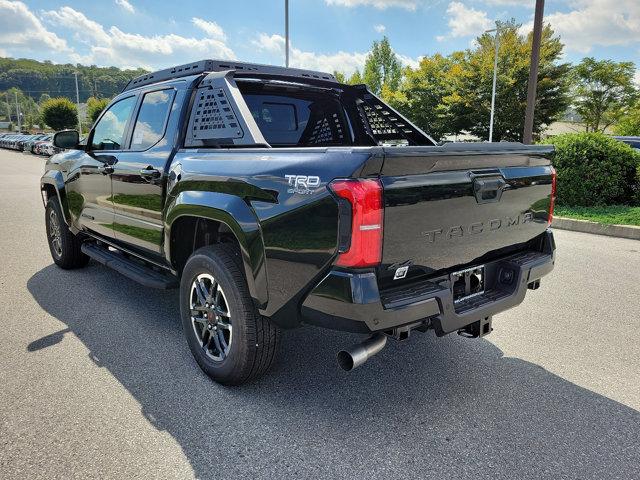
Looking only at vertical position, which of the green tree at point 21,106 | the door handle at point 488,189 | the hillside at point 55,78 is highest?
the hillside at point 55,78

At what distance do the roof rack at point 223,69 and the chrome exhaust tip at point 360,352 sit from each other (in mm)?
2222

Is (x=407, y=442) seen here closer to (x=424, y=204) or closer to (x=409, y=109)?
(x=424, y=204)

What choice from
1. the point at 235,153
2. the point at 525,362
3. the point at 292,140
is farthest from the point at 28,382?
the point at 525,362

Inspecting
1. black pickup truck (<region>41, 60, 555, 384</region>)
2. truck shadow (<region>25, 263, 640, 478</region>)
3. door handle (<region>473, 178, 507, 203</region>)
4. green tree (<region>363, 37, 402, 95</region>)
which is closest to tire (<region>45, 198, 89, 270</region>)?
black pickup truck (<region>41, 60, 555, 384</region>)

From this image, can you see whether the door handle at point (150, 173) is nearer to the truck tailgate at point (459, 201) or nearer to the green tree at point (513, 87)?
the truck tailgate at point (459, 201)

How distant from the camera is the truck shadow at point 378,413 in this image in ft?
7.84

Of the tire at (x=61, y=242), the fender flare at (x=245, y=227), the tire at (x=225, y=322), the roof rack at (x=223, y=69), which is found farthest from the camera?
the tire at (x=61, y=242)

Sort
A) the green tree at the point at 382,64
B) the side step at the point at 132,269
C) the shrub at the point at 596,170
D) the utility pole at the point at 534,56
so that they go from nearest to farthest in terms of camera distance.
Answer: the side step at the point at 132,269 < the shrub at the point at 596,170 < the utility pole at the point at 534,56 < the green tree at the point at 382,64

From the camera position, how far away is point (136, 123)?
420cm

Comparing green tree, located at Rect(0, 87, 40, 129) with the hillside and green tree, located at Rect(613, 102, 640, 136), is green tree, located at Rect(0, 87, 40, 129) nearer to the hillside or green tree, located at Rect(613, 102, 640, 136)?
the hillside

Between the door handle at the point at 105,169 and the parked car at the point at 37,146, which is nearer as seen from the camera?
the door handle at the point at 105,169

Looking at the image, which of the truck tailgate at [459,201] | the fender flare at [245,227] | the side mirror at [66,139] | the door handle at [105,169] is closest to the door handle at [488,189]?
the truck tailgate at [459,201]

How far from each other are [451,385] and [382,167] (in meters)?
1.63

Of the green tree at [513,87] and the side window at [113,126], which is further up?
the green tree at [513,87]
